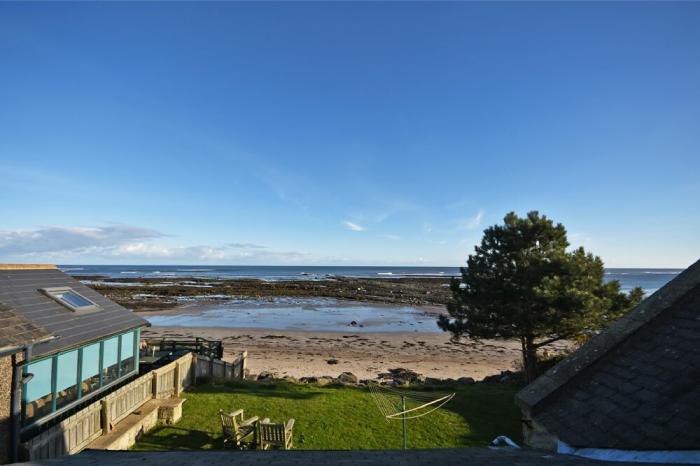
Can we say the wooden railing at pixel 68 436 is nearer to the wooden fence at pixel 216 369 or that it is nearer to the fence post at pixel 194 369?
the fence post at pixel 194 369

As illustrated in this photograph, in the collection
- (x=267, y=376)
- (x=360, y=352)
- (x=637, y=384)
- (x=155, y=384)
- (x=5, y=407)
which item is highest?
(x=637, y=384)

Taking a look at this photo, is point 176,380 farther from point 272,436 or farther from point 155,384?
point 272,436

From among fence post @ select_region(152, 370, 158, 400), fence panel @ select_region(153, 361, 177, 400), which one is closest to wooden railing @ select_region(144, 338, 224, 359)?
fence panel @ select_region(153, 361, 177, 400)

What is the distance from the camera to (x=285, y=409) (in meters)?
12.8

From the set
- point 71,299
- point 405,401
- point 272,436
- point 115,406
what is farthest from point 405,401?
point 71,299

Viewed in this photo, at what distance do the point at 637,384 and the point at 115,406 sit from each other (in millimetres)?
11934

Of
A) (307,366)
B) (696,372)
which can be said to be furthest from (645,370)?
(307,366)

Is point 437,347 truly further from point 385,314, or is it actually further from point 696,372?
point 696,372

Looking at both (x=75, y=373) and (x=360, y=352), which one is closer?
(x=75, y=373)

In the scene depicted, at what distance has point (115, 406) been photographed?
10188mm

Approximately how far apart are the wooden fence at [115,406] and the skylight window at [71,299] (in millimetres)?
2873

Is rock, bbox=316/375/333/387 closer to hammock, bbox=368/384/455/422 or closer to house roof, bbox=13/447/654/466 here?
hammock, bbox=368/384/455/422

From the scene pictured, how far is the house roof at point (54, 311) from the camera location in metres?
9.38

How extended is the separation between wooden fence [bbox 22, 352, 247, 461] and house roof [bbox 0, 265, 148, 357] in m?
1.72
